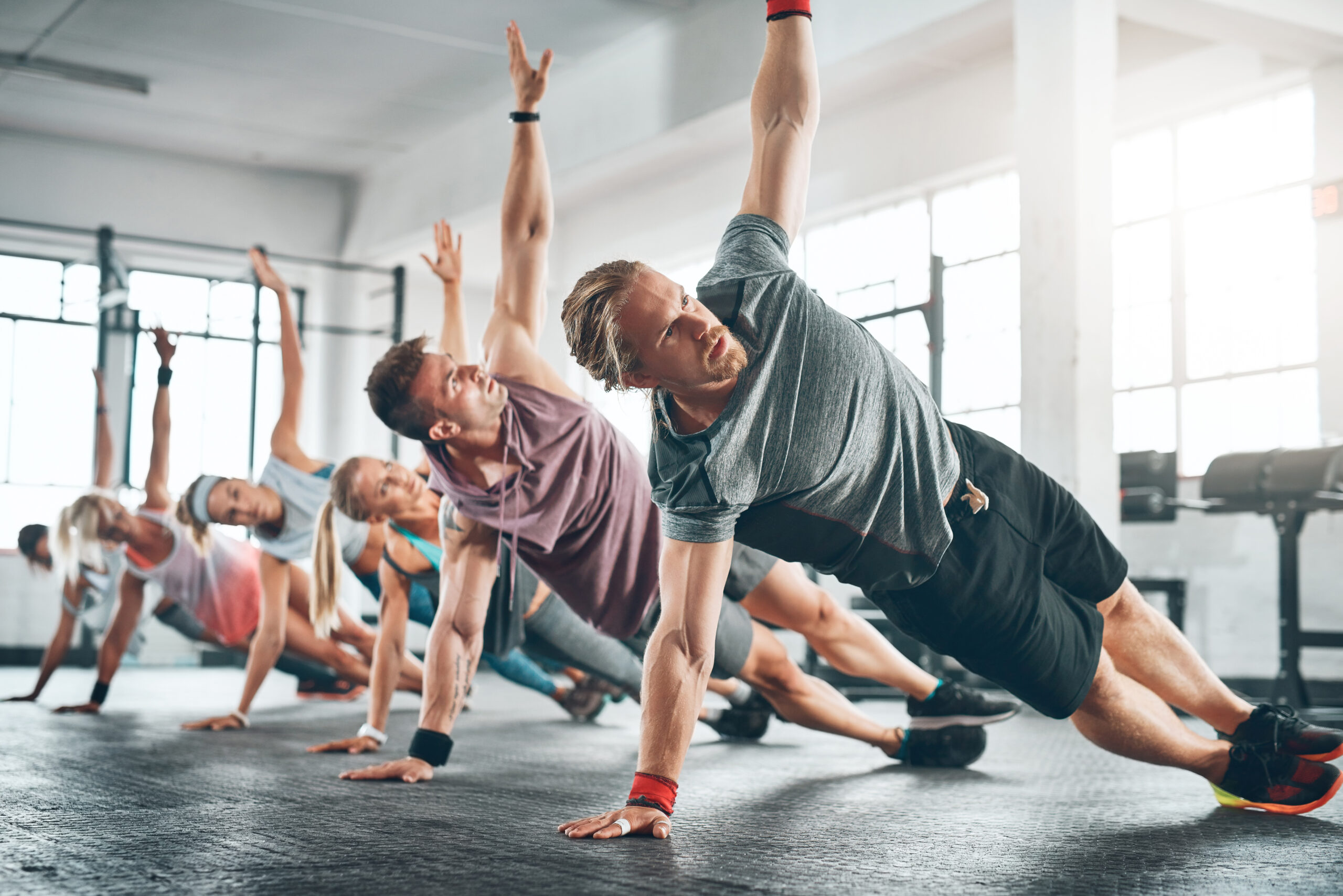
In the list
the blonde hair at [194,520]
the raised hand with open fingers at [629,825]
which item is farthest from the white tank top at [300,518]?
the raised hand with open fingers at [629,825]

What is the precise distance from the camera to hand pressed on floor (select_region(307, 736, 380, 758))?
3.09 metres

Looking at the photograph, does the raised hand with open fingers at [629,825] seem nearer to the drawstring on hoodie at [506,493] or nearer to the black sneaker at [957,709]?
the drawstring on hoodie at [506,493]

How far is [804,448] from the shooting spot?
5.73 feet

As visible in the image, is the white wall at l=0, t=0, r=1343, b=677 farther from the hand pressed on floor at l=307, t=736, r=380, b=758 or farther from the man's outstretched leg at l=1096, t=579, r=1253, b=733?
the hand pressed on floor at l=307, t=736, r=380, b=758

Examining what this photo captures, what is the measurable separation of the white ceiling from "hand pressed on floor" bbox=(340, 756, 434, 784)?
192 inches

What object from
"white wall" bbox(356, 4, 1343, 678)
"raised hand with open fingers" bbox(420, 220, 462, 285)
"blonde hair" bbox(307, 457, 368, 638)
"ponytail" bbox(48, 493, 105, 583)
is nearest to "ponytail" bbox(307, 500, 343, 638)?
"blonde hair" bbox(307, 457, 368, 638)

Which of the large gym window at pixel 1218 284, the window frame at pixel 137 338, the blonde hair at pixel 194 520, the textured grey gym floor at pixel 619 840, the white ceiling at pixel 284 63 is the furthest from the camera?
the window frame at pixel 137 338

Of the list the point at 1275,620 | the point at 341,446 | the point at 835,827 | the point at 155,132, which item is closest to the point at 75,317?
the point at 155,132

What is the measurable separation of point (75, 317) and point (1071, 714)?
8609 mm

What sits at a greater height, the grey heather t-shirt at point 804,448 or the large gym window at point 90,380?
the large gym window at point 90,380

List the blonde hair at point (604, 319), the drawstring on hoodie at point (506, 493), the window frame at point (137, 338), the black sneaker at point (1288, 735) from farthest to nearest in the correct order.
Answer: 1. the window frame at point (137, 338)
2. the drawstring on hoodie at point (506, 493)
3. the black sneaker at point (1288, 735)
4. the blonde hair at point (604, 319)

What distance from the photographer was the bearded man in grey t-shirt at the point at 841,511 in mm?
1697

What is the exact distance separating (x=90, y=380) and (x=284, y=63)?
10.3 ft

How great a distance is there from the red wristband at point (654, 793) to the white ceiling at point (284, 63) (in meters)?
5.38
